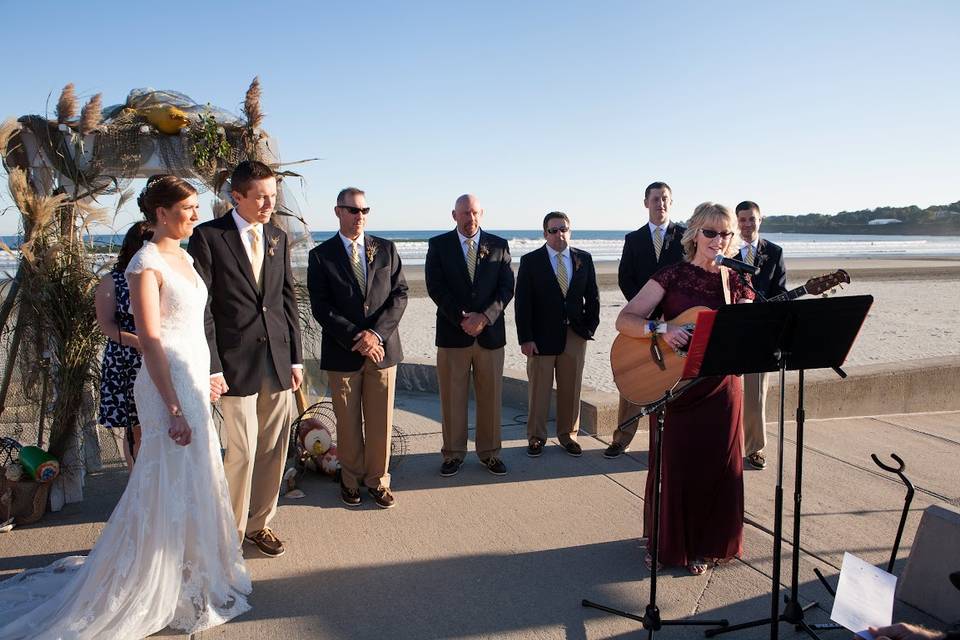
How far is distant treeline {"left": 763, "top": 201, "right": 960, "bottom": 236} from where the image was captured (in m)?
76.5

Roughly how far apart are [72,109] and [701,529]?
4.89 meters

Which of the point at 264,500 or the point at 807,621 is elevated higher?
the point at 264,500

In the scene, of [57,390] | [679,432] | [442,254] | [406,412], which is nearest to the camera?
[679,432]

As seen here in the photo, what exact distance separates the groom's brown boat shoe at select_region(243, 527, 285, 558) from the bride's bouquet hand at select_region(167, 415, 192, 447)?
1.08 metres

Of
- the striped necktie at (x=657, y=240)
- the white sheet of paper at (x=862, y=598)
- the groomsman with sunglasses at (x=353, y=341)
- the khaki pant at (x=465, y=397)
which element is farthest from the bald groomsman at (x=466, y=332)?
the white sheet of paper at (x=862, y=598)

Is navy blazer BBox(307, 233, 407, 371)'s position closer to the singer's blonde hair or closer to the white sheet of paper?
the singer's blonde hair

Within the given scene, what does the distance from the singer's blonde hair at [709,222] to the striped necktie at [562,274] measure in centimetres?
195

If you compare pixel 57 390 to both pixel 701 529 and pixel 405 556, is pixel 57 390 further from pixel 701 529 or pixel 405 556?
pixel 701 529

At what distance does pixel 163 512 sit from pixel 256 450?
0.93m

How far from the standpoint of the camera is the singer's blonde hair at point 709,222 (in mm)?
3535

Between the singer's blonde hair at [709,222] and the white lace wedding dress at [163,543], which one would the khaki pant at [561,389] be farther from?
the white lace wedding dress at [163,543]

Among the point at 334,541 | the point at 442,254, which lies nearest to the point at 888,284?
the point at 442,254

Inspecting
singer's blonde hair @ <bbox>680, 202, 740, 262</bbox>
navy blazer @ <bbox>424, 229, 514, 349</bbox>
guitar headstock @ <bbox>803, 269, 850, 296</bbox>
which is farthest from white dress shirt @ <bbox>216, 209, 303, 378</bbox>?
guitar headstock @ <bbox>803, 269, 850, 296</bbox>

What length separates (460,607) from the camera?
3289 millimetres
